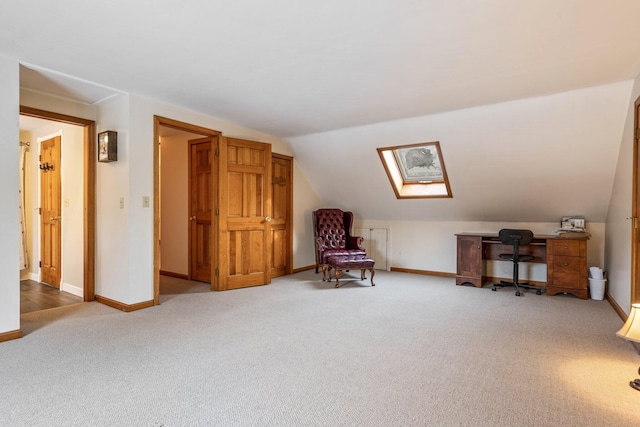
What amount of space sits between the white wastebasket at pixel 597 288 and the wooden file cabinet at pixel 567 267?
0.20 ft

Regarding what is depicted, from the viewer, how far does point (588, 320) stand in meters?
3.55

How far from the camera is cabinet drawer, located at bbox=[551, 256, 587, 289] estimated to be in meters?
4.47

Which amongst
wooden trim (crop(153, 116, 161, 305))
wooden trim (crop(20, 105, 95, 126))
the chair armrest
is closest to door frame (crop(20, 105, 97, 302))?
wooden trim (crop(20, 105, 95, 126))

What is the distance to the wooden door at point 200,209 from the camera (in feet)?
16.9

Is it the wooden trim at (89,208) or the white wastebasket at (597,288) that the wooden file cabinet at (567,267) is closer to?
the white wastebasket at (597,288)

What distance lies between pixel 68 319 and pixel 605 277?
6269mm

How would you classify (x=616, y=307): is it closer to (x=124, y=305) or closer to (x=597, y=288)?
(x=597, y=288)

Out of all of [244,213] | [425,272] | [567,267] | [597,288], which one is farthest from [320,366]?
[425,272]

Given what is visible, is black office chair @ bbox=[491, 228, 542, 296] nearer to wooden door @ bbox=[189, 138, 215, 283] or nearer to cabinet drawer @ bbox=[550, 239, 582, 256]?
cabinet drawer @ bbox=[550, 239, 582, 256]

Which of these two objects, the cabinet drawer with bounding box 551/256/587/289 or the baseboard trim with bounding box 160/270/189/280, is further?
the baseboard trim with bounding box 160/270/189/280

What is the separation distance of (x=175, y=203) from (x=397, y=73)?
4135 mm

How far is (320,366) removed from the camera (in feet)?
7.99

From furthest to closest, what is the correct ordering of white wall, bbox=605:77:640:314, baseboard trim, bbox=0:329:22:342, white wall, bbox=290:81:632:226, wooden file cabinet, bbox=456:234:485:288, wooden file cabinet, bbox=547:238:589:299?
wooden file cabinet, bbox=456:234:485:288, wooden file cabinet, bbox=547:238:589:299, white wall, bbox=290:81:632:226, white wall, bbox=605:77:640:314, baseboard trim, bbox=0:329:22:342

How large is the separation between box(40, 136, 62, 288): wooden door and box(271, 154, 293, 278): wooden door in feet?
9.62
